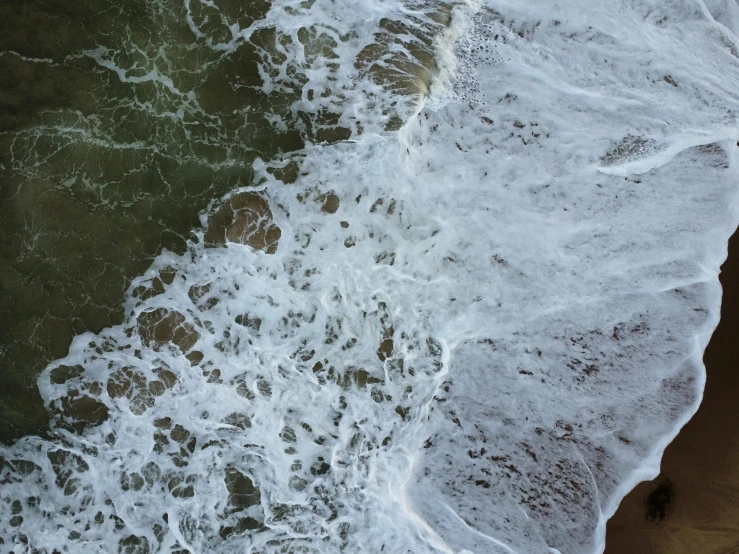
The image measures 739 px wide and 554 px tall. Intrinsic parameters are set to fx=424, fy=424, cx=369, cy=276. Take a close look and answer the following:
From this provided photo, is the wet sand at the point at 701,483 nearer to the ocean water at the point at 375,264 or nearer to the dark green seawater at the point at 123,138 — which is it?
the ocean water at the point at 375,264

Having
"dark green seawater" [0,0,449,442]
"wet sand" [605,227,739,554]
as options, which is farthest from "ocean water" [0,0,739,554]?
"wet sand" [605,227,739,554]

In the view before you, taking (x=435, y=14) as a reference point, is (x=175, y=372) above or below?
below

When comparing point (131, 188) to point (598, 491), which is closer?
point (598, 491)

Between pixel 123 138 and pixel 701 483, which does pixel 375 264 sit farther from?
pixel 701 483

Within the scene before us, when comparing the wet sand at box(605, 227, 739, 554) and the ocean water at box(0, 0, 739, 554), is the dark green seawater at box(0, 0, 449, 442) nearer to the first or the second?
the ocean water at box(0, 0, 739, 554)

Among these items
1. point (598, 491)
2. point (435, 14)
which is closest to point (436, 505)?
point (598, 491)

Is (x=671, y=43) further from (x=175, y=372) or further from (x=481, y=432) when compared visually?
(x=175, y=372)

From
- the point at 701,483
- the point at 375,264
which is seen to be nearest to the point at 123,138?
the point at 375,264

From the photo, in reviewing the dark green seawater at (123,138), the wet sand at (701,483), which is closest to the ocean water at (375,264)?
→ the dark green seawater at (123,138)
